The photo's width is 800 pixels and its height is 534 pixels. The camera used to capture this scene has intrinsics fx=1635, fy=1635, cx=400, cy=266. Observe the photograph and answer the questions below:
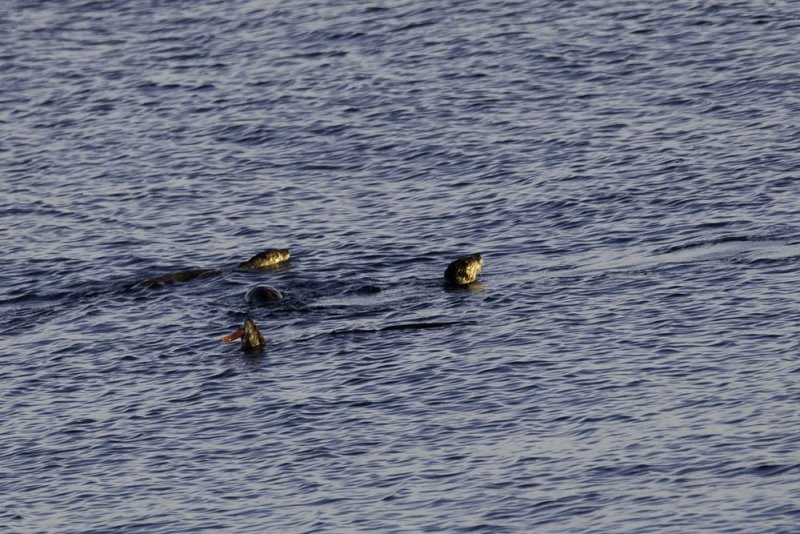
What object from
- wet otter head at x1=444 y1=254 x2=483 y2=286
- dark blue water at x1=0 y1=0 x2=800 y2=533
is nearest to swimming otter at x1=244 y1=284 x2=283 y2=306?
dark blue water at x1=0 y1=0 x2=800 y2=533

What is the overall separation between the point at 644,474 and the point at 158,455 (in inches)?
317

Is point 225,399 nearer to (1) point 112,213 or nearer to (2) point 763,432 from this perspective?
(2) point 763,432

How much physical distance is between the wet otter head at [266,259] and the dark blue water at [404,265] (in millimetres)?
315

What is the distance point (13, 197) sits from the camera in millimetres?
44594

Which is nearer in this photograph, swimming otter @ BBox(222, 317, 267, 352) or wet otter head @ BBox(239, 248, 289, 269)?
swimming otter @ BBox(222, 317, 267, 352)

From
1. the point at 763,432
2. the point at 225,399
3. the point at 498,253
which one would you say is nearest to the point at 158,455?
the point at 225,399

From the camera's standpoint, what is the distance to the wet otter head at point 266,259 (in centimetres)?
3662

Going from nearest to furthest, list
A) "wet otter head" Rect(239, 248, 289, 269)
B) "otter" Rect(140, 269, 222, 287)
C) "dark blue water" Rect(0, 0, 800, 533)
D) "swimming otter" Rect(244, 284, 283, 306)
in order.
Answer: "dark blue water" Rect(0, 0, 800, 533) < "swimming otter" Rect(244, 284, 283, 306) < "otter" Rect(140, 269, 222, 287) < "wet otter head" Rect(239, 248, 289, 269)

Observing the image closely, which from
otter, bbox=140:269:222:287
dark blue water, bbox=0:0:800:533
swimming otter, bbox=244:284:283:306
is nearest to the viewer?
dark blue water, bbox=0:0:800:533

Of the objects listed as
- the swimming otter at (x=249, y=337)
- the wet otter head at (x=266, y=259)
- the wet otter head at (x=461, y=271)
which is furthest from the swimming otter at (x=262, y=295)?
the wet otter head at (x=461, y=271)

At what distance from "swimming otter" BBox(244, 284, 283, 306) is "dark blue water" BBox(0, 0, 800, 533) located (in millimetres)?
242

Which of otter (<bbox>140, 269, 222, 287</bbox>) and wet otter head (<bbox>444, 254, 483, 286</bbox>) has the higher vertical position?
otter (<bbox>140, 269, 222, 287</bbox>)

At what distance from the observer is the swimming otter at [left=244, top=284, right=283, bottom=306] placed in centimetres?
3384

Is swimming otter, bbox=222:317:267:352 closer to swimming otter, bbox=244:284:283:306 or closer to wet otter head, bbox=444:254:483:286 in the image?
swimming otter, bbox=244:284:283:306
